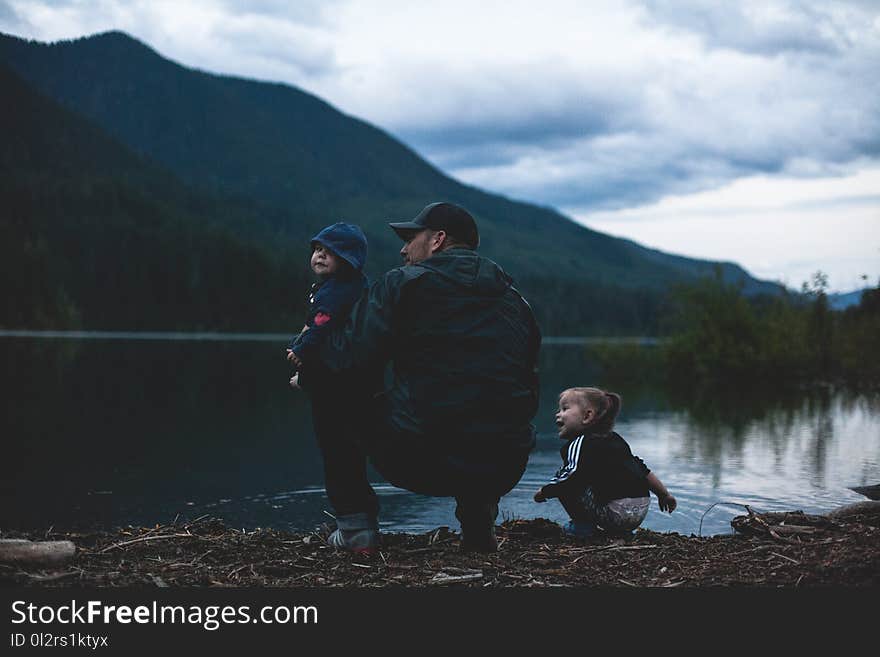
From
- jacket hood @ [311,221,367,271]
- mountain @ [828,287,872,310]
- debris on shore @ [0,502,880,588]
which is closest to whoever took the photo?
debris on shore @ [0,502,880,588]

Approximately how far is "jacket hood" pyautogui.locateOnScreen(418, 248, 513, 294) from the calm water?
3.30 meters

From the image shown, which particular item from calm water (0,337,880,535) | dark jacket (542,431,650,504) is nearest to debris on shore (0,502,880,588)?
dark jacket (542,431,650,504)

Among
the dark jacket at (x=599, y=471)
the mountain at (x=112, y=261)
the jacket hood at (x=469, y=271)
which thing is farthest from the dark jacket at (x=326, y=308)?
the mountain at (x=112, y=261)

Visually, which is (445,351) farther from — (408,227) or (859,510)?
(859,510)

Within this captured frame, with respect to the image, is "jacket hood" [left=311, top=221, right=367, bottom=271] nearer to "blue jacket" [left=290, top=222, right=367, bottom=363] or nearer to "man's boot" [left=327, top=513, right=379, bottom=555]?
"blue jacket" [left=290, top=222, right=367, bottom=363]

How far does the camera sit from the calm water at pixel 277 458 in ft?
27.7

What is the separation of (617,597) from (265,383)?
85.9 ft

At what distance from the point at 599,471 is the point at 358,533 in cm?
179

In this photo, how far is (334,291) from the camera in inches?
206

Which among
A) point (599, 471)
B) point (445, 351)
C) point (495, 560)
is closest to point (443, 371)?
point (445, 351)

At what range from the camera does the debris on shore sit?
448 centimetres

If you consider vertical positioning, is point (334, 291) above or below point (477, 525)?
above

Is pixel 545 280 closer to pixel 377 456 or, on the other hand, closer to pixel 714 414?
pixel 714 414

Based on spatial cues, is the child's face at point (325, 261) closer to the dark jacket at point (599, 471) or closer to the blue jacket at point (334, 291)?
the blue jacket at point (334, 291)
